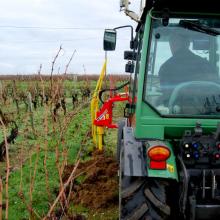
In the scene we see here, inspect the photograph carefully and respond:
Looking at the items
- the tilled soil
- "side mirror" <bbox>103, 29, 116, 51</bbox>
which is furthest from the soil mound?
"side mirror" <bbox>103, 29, 116, 51</bbox>

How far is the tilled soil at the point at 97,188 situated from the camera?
5.21 m

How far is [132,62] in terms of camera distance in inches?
217

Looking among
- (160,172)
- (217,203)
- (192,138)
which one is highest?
(192,138)

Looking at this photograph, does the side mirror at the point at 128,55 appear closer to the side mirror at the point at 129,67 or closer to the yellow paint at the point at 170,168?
the side mirror at the point at 129,67

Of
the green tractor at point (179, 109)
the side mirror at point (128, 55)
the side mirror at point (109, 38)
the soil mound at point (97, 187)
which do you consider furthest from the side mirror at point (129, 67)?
the green tractor at point (179, 109)

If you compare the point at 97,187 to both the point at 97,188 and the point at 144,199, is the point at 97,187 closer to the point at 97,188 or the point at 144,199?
the point at 97,188

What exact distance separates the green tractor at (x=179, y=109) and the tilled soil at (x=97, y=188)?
1.07m

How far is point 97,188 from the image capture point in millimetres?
5793

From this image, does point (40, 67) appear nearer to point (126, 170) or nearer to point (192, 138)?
point (126, 170)

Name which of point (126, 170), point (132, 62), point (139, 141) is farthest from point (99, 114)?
point (126, 170)

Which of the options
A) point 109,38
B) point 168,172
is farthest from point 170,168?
point 109,38

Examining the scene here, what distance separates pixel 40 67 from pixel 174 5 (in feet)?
5.72

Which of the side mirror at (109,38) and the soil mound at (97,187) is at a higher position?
the side mirror at (109,38)

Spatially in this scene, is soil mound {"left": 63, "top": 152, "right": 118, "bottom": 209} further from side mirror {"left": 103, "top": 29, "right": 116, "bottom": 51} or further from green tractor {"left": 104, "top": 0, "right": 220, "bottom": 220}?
side mirror {"left": 103, "top": 29, "right": 116, "bottom": 51}
